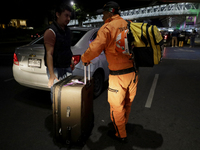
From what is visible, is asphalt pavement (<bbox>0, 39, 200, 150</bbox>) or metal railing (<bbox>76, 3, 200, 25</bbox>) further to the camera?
metal railing (<bbox>76, 3, 200, 25</bbox>)

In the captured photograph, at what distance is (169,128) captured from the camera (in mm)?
3029

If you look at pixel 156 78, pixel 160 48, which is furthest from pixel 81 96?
pixel 156 78

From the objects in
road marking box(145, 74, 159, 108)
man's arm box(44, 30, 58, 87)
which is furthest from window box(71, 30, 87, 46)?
road marking box(145, 74, 159, 108)

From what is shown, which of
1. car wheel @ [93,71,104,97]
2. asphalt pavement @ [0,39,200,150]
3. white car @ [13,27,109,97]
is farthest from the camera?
car wheel @ [93,71,104,97]

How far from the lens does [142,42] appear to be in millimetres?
2172

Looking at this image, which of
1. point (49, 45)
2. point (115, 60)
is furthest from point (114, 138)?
point (49, 45)

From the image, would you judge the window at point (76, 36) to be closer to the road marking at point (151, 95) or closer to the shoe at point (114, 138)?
the shoe at point (114, 138)

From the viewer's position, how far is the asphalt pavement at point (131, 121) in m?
2.61

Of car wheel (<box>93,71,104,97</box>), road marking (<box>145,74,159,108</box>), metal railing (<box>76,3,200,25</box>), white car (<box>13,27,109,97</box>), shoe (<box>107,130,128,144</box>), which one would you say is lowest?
shoe (<box>107,130,128,144</box>)

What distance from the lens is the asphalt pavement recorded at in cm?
261

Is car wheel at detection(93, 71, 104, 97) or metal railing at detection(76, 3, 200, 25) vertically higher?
metal railing at detection(76, 3, 200, 25)

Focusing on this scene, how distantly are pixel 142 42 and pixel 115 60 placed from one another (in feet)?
1.42

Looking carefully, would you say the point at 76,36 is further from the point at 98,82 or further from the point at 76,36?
the point at 98,82

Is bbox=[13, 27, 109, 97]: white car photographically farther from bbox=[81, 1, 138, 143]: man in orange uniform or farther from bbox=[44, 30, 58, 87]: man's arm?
bbox=[81, 1, 138, 143]: man in orange uniform
